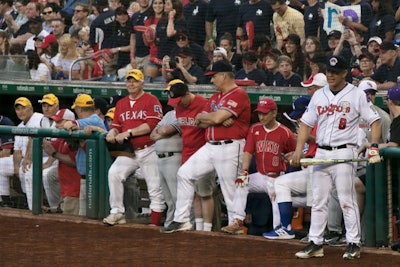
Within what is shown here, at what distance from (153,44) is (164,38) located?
0.23 meters

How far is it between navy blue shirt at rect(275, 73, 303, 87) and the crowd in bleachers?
0.01 m

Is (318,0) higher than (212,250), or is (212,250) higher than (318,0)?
(318,0)

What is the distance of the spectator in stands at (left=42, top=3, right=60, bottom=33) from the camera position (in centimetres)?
1384

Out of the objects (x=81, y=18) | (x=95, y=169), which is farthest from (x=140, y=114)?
(x=81, y=18)

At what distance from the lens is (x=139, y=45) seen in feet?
39.4

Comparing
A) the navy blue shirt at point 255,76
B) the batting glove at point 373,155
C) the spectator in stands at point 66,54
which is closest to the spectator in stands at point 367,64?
the navy blue shirt at point 255,76

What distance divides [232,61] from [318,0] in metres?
1.15

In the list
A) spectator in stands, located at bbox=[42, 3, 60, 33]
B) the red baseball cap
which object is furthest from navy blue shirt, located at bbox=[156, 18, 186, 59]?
the red baseball cap

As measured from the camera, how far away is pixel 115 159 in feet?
30.5

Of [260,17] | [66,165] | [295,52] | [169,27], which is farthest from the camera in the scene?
[169,27]

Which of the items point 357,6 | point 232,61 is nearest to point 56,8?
point 232,61

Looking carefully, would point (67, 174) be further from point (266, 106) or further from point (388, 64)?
point (388, 64)

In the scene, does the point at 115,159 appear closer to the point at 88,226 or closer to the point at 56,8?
the point at 88,226

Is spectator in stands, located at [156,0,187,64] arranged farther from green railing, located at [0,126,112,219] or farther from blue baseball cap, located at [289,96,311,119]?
blue baseball cap, located at [289,96,311,119]
